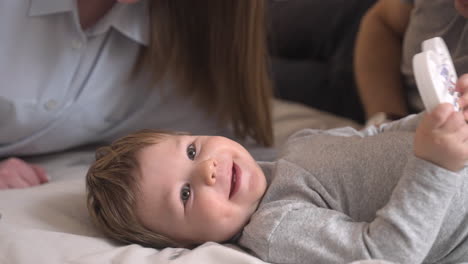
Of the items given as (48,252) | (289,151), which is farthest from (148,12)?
(48,252)

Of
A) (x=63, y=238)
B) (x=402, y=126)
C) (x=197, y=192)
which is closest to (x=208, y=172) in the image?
(x=197, y=192)

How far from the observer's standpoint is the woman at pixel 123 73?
47.8 inches

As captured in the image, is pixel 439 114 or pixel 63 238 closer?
pixel 439 114

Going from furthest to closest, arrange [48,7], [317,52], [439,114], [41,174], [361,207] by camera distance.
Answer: [317,52] < [41,174] < [48,7] < [361,207] < [439,114]

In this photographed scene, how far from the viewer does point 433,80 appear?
714 millimetres

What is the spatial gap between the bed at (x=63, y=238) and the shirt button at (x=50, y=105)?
0.17 metres

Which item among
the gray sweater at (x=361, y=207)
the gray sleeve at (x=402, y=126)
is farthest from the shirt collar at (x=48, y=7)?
the gray sleeve at (x=402, y=126)

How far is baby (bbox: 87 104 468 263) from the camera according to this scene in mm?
749

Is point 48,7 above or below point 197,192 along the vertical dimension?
above

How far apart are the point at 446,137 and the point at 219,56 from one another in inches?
29.3

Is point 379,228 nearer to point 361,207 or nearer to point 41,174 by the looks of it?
point 361,207

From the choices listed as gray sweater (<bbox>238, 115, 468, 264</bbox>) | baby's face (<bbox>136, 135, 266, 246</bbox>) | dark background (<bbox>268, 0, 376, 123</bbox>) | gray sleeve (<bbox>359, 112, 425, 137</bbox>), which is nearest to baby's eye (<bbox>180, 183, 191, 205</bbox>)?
baby's face (<bbox>136, 135, 266, 246</bbox>)

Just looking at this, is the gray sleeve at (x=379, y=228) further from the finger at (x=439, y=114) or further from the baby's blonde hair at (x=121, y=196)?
the baby's blonde hair at (x=121, y=196)

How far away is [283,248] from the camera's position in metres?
0.83
